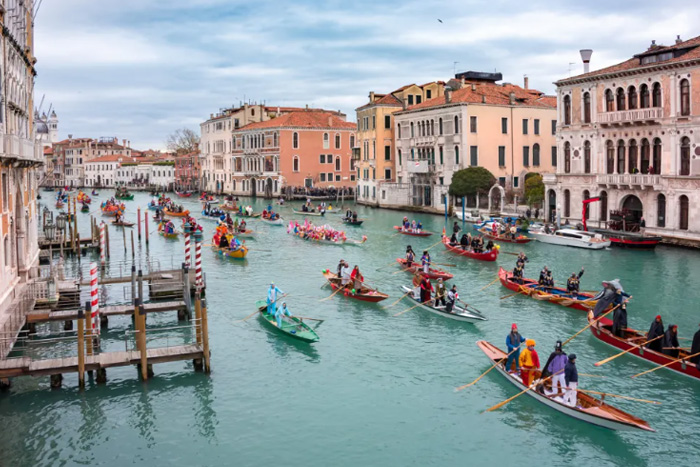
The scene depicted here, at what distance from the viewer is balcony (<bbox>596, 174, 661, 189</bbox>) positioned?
3553cm

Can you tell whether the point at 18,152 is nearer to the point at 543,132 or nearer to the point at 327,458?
the point at 327,458

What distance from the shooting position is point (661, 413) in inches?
547

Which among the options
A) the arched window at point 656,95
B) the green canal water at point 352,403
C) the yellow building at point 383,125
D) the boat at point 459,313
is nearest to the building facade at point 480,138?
the yellow building at point 383,125

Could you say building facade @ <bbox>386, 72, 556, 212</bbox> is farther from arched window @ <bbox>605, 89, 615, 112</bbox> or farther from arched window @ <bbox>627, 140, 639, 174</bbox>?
arched window @ <bbox>627, 140, 639, 174</bbox>


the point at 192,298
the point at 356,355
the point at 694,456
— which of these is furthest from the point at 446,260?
the point at 694,456

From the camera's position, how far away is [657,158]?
35875 mm

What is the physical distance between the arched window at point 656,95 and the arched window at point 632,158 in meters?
2.37

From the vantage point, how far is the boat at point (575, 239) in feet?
116

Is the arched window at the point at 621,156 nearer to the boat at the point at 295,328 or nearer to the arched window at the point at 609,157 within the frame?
the arched window at the point at 609,157

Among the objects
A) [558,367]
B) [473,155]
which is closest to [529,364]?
[558,367]

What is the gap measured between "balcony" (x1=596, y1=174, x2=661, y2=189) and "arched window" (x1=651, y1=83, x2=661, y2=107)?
3.56 m

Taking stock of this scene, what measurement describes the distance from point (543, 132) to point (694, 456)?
153ft

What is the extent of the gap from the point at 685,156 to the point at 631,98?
448 cm

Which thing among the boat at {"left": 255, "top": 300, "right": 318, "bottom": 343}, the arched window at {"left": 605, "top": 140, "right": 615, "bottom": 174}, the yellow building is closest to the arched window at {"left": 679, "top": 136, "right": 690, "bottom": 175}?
the arched window at {"left": 605, "top": 140, "right": 615, "bottom": 174}
